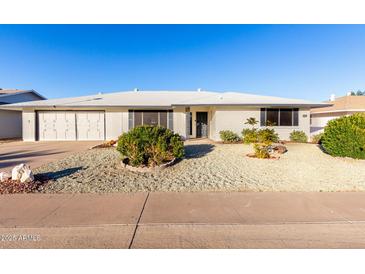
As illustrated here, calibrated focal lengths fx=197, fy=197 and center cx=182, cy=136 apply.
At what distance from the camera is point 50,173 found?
6133 millimetres

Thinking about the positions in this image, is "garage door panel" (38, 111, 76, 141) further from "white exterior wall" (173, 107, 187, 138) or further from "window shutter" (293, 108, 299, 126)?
"window shutter" (293, 108, 299, 126)

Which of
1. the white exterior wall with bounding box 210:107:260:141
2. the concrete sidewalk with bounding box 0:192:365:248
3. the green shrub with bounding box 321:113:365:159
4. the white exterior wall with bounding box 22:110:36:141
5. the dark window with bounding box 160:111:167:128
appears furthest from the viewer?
the dark window with bounding box 160:111:167:128

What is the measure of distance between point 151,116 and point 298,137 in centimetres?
1031

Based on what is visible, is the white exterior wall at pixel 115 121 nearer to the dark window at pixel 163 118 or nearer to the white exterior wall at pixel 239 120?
the dark window at pixel 163 118

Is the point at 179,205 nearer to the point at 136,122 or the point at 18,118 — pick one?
the point at 136,122

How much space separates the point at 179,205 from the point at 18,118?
866 inches

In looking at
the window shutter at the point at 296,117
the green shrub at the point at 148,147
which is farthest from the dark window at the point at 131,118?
the window shutter at the point at 296,117

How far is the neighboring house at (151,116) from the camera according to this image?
44.7 feet

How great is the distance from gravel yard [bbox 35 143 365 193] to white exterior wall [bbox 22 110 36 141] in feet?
29.3

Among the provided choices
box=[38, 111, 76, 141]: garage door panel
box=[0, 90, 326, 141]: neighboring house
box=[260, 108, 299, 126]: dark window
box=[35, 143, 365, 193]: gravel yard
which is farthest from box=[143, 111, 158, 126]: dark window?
box=[260, 108, 299, 126]: dark window

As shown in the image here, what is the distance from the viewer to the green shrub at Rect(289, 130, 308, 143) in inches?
524

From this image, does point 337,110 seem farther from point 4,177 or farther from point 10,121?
point 10,121

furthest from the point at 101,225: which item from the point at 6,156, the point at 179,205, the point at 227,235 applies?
the point at 6,156

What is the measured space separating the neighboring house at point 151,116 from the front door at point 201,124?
0.08 m
